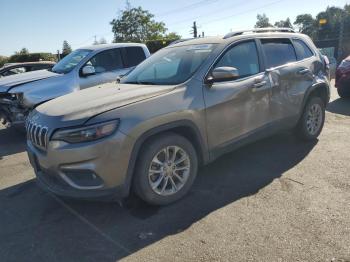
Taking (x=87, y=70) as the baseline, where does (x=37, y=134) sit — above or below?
below

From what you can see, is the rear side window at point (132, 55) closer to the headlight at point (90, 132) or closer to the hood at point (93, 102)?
the hood at point (93, 102)

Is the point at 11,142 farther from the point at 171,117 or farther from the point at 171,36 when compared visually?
the point at 171,36

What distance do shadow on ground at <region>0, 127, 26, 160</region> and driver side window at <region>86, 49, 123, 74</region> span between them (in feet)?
6.89

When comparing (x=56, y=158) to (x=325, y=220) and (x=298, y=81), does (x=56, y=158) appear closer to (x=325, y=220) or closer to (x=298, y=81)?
(x=325, y=220)

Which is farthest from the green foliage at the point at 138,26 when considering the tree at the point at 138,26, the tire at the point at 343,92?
the tire at the point at 343,92

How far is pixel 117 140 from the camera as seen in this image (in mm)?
3256

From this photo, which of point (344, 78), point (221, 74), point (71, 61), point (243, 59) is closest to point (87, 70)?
point (71, 61)

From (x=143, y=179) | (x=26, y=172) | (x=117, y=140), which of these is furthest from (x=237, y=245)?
(x=26, y=172)

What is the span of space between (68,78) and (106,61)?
103 cm

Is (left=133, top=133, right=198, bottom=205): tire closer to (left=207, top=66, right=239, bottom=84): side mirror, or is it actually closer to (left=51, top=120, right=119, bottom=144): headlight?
(left=51, top=120, right=119, bottom=144): headlight

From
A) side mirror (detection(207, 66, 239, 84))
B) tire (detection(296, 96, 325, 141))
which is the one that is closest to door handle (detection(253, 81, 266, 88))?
side mirror (detection(207, 66, 239, 84))

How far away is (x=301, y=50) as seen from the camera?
548 centimetres

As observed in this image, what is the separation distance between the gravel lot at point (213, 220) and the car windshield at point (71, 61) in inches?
128

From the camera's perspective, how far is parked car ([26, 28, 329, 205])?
3.30m
